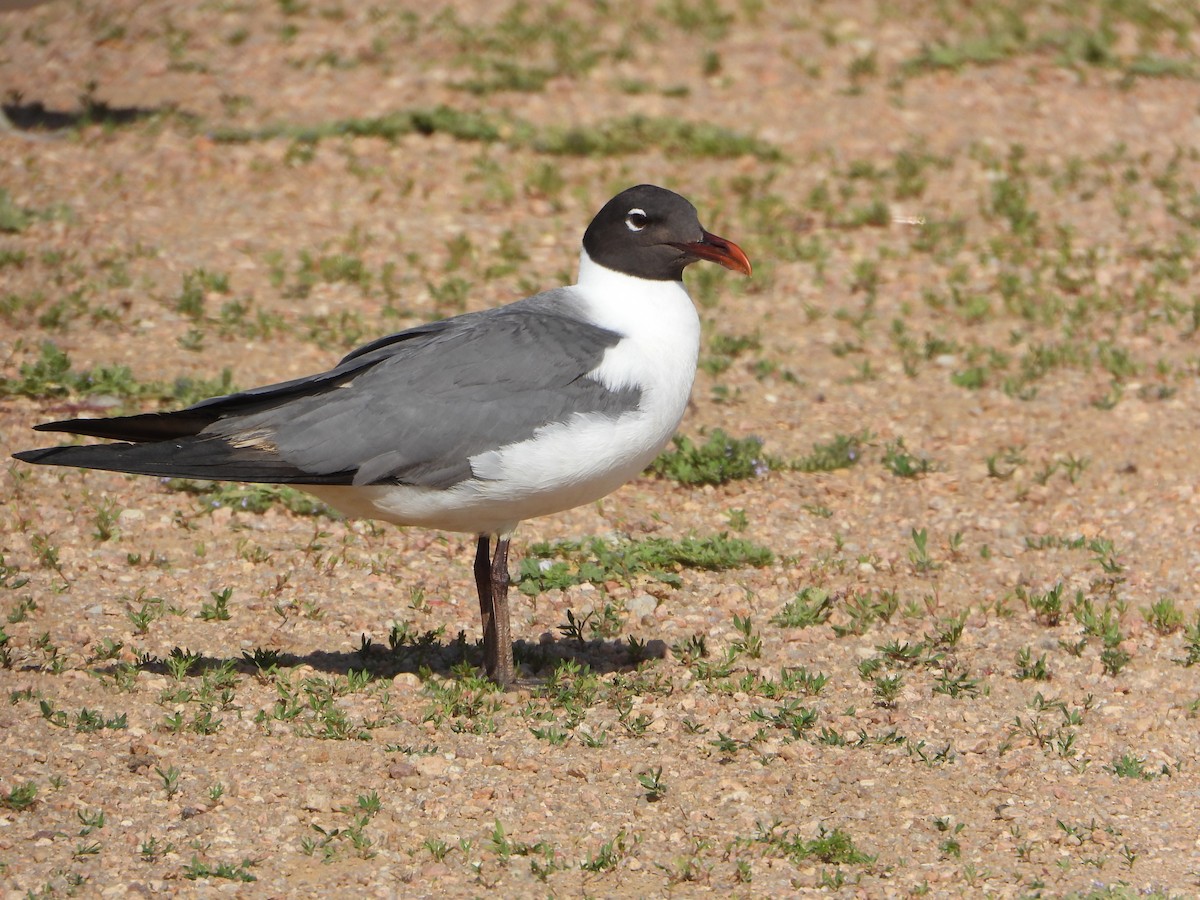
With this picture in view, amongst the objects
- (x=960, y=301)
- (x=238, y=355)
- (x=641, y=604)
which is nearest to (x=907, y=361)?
(x=960, y=301)

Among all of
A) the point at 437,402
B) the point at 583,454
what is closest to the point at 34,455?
the point at 437,402

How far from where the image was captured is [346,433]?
18.3ft

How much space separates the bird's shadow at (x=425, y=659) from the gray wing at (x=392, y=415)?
0.79 m

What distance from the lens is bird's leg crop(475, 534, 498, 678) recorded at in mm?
5977

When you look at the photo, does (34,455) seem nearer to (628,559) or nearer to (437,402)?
(437,402)

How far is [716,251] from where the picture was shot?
619 cm

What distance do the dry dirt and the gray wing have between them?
32.6 inches

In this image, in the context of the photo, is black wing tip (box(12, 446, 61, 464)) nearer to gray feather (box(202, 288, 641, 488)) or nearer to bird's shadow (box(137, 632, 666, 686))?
gray feather (box(202, 288, 641, 488))

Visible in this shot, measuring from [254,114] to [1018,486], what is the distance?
679 cm

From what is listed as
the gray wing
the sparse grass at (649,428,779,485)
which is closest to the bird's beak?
the gray wing

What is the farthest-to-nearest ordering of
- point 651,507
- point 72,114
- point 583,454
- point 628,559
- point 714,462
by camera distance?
point 72,114 → point 714,462 → point 651,507 → point 628,559 → point 583,454

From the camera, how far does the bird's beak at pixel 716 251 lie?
6168 millimetres

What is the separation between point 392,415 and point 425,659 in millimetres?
1073

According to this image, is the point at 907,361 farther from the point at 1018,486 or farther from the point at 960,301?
the point at 1018,486
